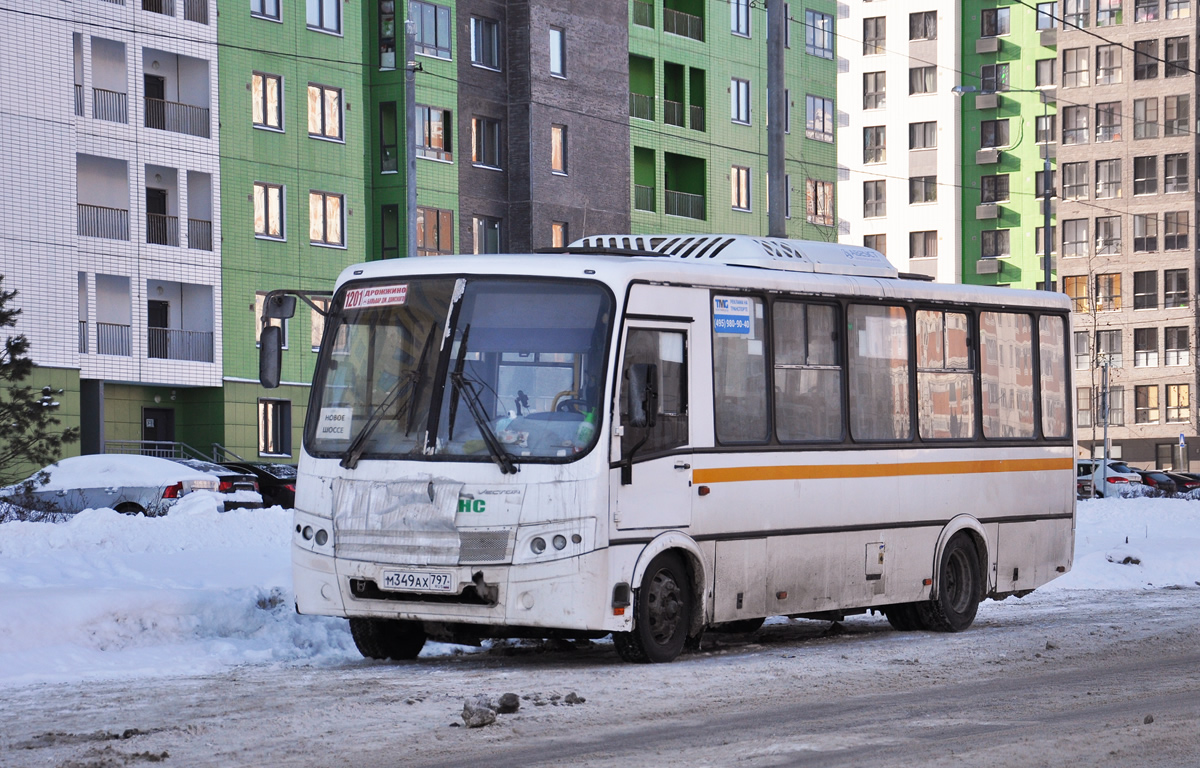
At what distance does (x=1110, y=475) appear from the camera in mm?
78000

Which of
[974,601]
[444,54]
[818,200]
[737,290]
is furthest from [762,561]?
[818,200]

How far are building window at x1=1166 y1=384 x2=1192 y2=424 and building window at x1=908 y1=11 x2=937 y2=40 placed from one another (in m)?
22.6

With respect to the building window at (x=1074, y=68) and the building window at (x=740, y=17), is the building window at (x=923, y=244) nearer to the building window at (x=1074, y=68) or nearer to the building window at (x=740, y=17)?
the building window at (x=1074, y=68)

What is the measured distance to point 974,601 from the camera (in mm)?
17406

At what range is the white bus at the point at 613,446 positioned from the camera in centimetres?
1311

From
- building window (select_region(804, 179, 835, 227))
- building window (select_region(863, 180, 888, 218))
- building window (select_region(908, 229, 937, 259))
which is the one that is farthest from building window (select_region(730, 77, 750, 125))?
building window (select_region(863, 180, 888, 218))

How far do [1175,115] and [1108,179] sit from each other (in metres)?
4.65

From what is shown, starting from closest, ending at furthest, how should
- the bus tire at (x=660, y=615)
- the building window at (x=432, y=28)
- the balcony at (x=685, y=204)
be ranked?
the bus tire at (x=660, y=615) → the building window at (x=432, y=28) → the balcony at (x=685, y=204)

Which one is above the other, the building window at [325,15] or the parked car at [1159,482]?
the building window at [325,15]

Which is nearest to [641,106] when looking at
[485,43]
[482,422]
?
[485,43]

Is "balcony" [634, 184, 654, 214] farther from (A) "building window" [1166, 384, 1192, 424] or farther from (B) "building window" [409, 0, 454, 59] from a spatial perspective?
(A) "building window" [1166, 384, 1192, 424]

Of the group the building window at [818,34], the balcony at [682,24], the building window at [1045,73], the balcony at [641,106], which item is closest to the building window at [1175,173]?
the building window at [1045,73]

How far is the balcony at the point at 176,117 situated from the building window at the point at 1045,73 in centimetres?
6400

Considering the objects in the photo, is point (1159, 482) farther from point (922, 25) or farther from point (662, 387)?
point (662, 387)
